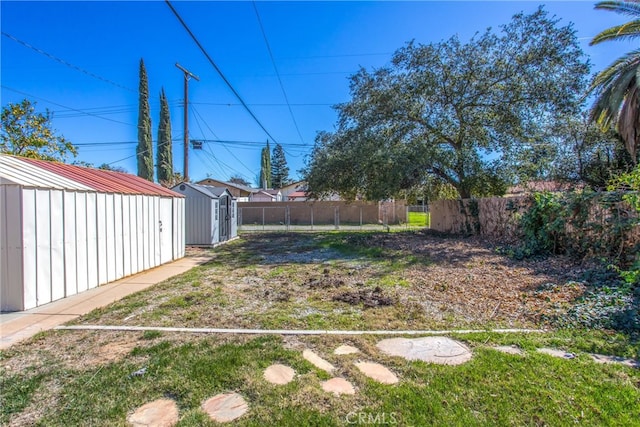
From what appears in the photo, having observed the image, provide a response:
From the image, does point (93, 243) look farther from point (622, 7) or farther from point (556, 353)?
point (622, 7)

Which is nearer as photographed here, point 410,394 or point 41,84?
point 410,394

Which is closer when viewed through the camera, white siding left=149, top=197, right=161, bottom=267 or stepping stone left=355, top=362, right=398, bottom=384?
stepping stone left=355, top=362, right=398, bottom=384

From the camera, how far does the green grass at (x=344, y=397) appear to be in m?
2.00

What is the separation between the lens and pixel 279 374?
2.52m

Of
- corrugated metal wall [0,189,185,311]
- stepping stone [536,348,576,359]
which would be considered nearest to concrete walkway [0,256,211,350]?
corrugated metal wall [0,189,185,311]

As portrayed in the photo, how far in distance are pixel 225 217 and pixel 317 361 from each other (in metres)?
10.4

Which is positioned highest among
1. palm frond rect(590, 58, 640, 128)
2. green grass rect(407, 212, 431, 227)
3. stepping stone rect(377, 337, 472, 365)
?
palm frond rect(590, 58, 640, 128)

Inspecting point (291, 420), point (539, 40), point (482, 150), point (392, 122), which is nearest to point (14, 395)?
point (291, 420)

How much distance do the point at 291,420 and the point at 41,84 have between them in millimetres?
15854

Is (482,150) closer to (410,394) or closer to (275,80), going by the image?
(275,80)

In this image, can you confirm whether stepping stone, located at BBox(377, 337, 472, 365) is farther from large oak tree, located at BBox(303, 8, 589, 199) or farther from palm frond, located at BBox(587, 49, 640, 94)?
palm frond, located at BBox(587, 49, 640, 94)

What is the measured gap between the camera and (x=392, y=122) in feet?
41.1

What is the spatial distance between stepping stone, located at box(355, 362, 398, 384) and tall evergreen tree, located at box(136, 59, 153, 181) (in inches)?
1123

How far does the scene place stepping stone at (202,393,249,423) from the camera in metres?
2.02
